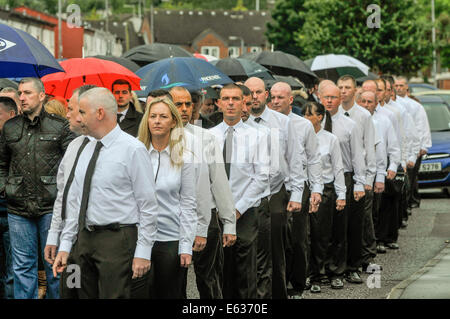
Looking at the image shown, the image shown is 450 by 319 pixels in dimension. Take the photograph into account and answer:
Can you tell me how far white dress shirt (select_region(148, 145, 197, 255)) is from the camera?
6879 millimetres

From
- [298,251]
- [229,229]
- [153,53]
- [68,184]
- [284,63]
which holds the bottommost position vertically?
[298,251]

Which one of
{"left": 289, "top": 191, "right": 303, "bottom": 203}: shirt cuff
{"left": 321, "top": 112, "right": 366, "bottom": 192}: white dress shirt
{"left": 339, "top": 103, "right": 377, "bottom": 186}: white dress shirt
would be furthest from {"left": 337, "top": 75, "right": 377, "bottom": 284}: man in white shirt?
{"left": 289, "top": 191, "right": 303, "bottom": 203}: shirt cuff

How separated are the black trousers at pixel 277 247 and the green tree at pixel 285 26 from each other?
66312mm

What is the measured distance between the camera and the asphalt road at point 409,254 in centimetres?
1048

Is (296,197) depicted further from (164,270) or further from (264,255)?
(164,270)

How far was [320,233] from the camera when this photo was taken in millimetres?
11102

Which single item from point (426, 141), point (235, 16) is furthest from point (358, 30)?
point (235, 16)

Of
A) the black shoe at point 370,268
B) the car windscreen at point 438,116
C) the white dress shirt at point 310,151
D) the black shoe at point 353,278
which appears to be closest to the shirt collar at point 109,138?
the white dress shirt at point 310,151

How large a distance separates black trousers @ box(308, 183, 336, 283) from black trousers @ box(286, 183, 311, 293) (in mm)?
733

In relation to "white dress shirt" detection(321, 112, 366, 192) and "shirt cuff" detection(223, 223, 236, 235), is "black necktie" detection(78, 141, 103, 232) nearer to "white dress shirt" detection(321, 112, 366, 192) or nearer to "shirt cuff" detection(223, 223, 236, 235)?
"shirt cuff" detection(223, 223, 236, 235)

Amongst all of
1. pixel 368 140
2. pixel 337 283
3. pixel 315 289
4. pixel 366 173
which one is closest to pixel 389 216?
pixel 366 173

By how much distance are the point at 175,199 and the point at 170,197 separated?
0.05 meters

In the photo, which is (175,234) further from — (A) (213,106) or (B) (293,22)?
(B) (293,22)

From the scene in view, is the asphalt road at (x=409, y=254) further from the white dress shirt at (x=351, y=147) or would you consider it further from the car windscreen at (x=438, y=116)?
the car windscreen at (x=438, y=116)
